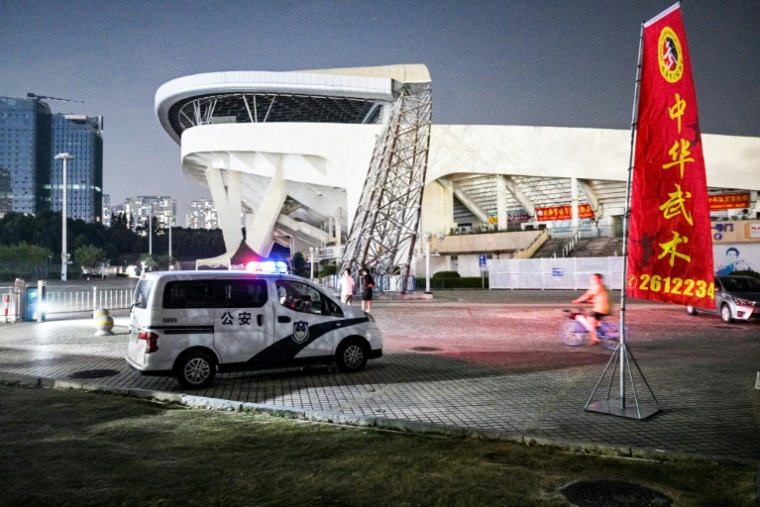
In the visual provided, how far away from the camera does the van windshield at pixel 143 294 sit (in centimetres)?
873

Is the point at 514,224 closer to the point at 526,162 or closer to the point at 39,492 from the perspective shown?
the point at 526,162

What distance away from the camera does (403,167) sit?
4119 cm

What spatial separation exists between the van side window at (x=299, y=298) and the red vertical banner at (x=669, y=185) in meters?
4.83

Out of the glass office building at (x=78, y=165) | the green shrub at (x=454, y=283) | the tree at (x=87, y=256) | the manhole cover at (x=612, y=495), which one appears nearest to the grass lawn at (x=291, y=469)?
the manhole cover at (x=612, y=495)

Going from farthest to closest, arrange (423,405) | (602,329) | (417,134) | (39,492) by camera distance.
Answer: (417,134)
(602,329)
(423,405)
(39,492)

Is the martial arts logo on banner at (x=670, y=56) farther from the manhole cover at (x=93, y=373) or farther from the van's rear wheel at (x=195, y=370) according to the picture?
the manhole cover at (x=93, y=373)

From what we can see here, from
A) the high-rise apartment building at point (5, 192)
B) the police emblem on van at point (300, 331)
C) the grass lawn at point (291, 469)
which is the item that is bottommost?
the grass lawn at point (291, 469)

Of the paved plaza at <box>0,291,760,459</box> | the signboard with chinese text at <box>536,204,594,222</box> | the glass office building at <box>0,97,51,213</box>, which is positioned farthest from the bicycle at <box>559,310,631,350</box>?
the glass office building at <box>0,97,51,213</box>

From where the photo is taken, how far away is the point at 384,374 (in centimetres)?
976

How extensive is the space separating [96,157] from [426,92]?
169950 millimetres

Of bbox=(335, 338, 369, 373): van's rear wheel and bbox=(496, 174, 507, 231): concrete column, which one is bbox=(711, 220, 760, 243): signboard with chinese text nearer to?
bbox=(496, 174, 507, 231): concrete column

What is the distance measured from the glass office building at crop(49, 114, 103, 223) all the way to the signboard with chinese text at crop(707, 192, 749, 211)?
167416 mm

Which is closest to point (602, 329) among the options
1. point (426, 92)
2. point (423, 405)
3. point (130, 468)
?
point (423, 405)

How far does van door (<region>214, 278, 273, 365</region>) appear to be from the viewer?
8.83 meters
